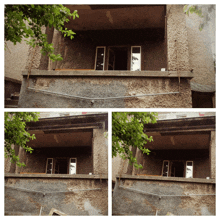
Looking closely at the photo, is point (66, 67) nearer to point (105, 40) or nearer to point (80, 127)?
point (105, 40)

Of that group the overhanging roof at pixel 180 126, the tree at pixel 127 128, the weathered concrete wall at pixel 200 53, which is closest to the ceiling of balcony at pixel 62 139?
the tree at pixel 127 128

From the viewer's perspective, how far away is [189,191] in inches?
176

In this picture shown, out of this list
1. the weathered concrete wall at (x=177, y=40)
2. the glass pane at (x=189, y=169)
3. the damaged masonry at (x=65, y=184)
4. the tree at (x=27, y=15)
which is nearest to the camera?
the tree at (x=27, y=15)

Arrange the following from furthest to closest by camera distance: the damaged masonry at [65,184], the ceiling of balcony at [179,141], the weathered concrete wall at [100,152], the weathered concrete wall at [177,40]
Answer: the ceiling of balcony at [179,141]
the weathered concrete wall at [177,40]
the weathered concrete wall at [100,152]
the damaged masonry at [65,184]

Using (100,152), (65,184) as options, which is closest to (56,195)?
(65,184)

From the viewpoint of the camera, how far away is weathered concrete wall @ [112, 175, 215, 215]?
4.19m

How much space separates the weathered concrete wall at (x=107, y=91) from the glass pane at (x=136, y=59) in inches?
70.7

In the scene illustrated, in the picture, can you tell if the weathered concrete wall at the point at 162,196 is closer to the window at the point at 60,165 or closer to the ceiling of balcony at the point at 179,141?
the ceiling of balcony at the point at 179,141

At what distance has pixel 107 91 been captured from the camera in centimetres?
469

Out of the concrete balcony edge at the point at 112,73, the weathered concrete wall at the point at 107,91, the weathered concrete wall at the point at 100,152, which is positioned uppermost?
the concrete balcony edge at the point at 112,73

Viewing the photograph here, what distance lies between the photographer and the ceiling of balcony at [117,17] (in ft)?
17.5

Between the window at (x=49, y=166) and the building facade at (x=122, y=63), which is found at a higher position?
the building facade at (x=122, y=63)
